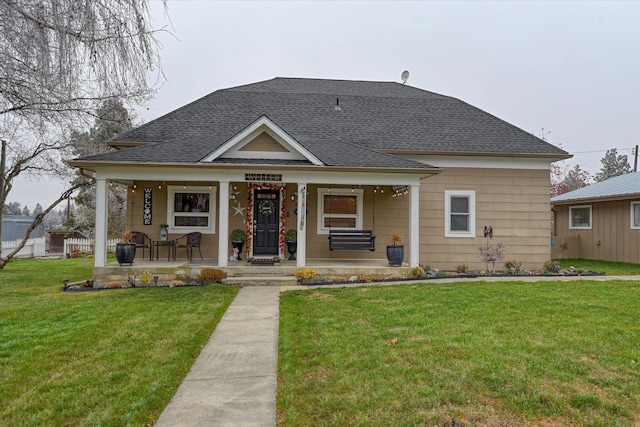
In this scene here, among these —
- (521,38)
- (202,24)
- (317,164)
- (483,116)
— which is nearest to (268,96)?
(317,164)

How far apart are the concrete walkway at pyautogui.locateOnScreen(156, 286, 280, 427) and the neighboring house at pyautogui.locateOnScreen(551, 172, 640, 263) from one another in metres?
15.2

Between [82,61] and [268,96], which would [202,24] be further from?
[268,96]

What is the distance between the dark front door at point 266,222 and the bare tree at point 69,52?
817cm

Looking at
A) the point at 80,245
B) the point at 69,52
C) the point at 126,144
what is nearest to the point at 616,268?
the point at 69,52

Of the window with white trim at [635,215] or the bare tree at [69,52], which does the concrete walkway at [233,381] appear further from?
the window with white trim at [635,215]

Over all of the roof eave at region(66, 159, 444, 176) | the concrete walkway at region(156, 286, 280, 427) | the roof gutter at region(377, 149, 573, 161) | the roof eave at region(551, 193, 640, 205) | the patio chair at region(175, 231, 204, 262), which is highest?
the roof gutter at region(377, 149, 573, 161)

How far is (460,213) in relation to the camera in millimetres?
12094

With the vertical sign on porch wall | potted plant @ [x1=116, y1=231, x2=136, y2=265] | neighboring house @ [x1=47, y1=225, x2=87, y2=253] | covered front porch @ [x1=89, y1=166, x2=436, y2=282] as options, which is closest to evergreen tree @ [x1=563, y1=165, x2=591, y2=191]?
covered front porch @ [x1=89, y1=166, x2=436, y2=282]

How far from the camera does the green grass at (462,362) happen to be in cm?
305

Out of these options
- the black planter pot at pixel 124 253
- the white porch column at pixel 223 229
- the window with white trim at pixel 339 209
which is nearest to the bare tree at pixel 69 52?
the white porch column at pixel 223 229

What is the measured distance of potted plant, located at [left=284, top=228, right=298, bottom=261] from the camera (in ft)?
37.5

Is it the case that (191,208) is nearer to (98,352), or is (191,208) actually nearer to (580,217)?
(98,352)

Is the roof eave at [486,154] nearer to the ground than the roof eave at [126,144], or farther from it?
nearer to the ground

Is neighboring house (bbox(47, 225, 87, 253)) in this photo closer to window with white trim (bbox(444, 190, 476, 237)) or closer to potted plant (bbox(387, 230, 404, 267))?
potted plant (bbox(387, 230, 404, 267))
